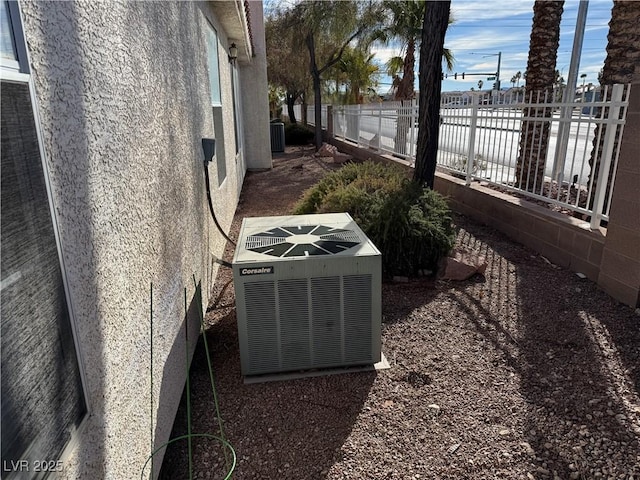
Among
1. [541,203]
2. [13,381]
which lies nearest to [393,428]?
[13,381]

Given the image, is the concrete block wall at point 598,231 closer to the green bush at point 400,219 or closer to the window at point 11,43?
the green bush at point 400,219

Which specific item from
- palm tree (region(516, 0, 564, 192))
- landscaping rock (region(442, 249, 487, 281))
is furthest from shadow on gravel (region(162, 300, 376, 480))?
palm tree (region(516, 0, 564, 192))

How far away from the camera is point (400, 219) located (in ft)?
15.9

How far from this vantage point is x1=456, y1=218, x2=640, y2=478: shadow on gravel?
96.0 inches

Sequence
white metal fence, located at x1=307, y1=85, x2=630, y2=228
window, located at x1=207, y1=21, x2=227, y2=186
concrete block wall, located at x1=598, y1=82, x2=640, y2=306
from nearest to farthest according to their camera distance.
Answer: concrete block wall, located at x1=598, y1=82, x2=640, y2=306, white metal fence, located at x1=307, y1=85, x2=630, y2=228, window, located at x1=207, y1=21, x2=227, y2=186

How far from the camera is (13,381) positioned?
1.16 m

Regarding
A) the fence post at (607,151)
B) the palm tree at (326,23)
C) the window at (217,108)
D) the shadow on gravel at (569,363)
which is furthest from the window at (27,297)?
the palm tree at (326,23)

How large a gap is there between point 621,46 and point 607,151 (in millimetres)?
1848

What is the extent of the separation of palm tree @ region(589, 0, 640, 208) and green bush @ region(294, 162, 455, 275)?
71.5 inches

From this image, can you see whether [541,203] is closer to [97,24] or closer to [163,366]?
[163,366]

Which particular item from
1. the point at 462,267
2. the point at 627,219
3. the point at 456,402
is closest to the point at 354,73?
the point at 462,267

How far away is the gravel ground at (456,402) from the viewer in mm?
2430

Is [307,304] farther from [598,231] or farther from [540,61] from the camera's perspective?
[540,61]

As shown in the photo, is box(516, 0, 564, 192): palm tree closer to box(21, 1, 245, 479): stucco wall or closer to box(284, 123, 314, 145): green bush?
box(21, 1, 245, 479): stucco wall
